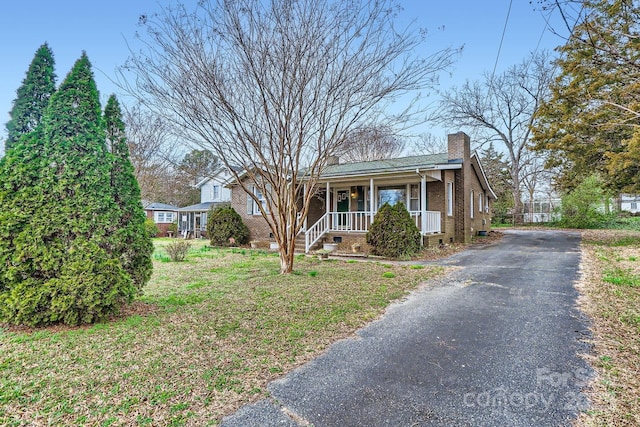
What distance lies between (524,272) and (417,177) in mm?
6065

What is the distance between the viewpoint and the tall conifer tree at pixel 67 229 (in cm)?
394

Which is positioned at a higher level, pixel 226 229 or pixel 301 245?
pixel 226 229

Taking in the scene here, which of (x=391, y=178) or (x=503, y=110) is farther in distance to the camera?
(x=503, y=110)

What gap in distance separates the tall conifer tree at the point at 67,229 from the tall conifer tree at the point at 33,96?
1.08 ft

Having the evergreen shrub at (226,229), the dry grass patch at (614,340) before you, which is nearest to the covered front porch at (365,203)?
the evergreen shrub at (226,229)

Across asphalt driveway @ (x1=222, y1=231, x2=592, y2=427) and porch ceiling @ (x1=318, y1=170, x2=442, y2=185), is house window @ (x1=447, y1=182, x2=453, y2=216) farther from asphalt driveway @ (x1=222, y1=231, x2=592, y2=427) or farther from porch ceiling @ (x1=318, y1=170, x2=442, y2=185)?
asphalt driveway @ (x1=222, y1=231, x2=592, y2=427)

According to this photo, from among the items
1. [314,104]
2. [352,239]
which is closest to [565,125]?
[352,239]

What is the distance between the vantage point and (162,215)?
2906 cm

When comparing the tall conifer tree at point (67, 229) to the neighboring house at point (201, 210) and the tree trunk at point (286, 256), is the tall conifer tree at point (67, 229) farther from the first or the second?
the neighboring house at point (201, 210)

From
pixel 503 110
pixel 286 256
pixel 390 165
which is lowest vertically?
pixel 286 256

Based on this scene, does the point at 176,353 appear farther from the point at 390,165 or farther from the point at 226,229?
the point at 226,229

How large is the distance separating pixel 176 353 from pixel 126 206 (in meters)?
2.28

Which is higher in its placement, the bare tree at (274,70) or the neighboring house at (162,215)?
the bare tree at (274,70)

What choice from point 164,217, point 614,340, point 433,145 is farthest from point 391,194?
point 164,217
